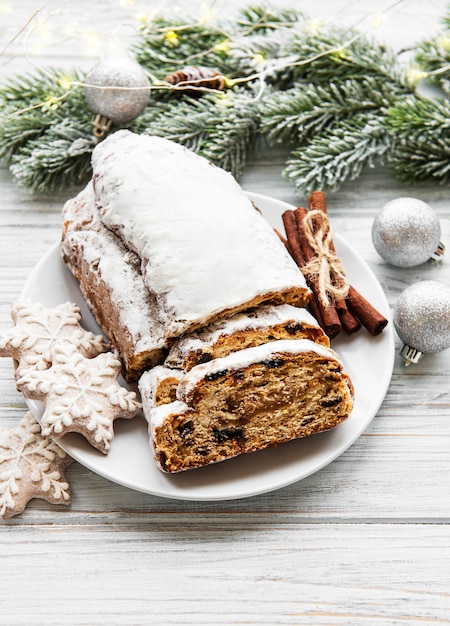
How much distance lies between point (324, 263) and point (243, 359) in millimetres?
517

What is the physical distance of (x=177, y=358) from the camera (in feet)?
6.15

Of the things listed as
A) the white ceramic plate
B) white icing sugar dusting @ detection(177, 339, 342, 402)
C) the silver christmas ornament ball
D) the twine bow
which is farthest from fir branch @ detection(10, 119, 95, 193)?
white icing sugar dusting @ detection(177, 339, 342, 402)

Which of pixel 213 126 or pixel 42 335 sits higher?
pixel 213 126

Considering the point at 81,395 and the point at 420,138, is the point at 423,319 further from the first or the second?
the point at 81,395

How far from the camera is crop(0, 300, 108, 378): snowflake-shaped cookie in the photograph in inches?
77.6

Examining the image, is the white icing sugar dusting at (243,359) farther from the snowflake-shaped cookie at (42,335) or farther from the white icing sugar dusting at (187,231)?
the snowflake-shaped cookie at (42,335)

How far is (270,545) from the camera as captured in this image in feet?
5.95

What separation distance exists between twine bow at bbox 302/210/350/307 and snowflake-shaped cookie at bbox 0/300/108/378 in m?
0.64

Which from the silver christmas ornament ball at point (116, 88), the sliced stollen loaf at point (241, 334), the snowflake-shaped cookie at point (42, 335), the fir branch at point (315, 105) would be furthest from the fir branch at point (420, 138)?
the snowflake-shaped cookie at point (42, 335)

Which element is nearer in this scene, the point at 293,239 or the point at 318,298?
the point at 318,298

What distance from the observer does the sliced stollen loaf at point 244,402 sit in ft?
5.86

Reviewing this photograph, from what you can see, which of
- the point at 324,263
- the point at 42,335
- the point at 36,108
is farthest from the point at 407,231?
the point at 36,108

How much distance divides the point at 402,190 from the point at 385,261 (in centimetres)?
39

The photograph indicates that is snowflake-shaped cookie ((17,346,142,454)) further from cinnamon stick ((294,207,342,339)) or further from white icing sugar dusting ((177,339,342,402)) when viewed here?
cinnamon stick ((294,207,342,339))
